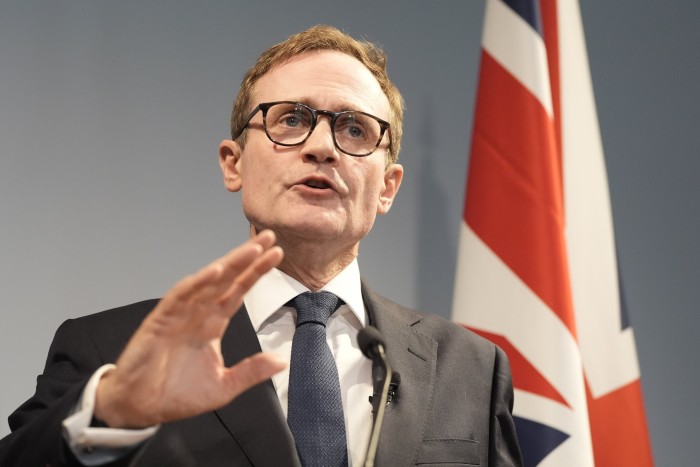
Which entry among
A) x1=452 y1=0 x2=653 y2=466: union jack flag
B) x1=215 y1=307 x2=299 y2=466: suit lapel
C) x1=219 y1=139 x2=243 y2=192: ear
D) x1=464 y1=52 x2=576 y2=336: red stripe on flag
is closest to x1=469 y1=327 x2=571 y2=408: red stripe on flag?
x1=452 y1=0 x2=653 y2=466: union jack flag

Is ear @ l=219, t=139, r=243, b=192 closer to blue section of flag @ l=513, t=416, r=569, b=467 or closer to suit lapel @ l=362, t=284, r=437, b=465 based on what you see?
suit lapel @ l=362, t=284, r=437, b=465

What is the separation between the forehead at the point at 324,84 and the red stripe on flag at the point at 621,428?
131cm

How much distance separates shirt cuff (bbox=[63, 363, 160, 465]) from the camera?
3.64 ft

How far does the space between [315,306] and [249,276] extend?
22.8 inches

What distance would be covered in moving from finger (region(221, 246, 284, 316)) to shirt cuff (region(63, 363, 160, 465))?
0.20 m

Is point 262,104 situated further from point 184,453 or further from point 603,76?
point 603,76

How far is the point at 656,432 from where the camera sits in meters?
3.04

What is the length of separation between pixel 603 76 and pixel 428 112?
73cm

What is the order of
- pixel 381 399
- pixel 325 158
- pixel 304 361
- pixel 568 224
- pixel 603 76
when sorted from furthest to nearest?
pixel 603 76 → pixel 568 224 → pixel 325 158 → pixel 304 361 → pixel 381 399

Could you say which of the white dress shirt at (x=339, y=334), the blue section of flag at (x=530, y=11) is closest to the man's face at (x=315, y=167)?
the white dress shirt at (x=339, y=334)

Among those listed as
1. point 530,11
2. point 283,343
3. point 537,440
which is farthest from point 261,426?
point 530,11

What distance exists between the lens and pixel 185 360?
1.12 m

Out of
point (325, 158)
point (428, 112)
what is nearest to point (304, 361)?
point (325, 158)

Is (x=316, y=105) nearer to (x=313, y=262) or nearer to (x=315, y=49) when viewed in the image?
(x=315, y=49)
